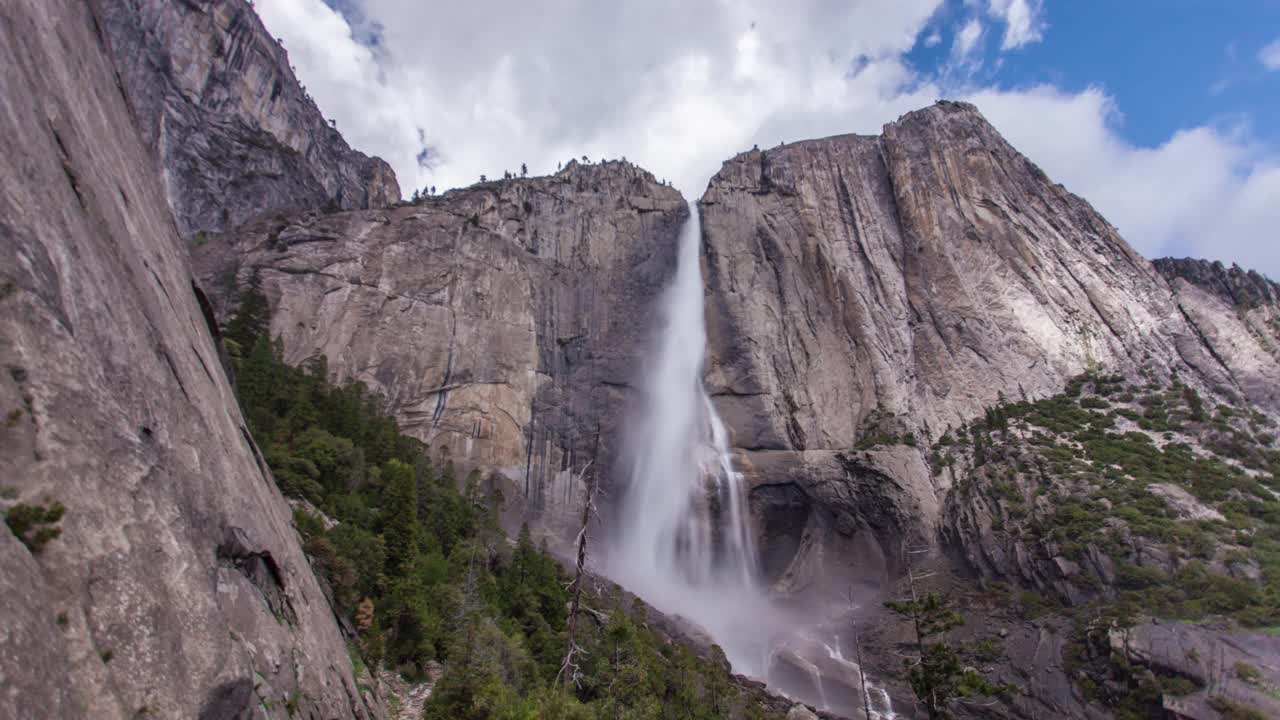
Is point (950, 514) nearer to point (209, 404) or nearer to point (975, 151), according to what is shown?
point (975, 151)

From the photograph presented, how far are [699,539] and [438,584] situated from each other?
25168 millimetres

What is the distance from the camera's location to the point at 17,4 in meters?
8.15

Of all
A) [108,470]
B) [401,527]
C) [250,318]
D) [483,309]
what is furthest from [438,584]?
[483,309]

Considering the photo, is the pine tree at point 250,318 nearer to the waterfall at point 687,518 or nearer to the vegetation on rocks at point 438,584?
the vegetation on rocks at point 438,584

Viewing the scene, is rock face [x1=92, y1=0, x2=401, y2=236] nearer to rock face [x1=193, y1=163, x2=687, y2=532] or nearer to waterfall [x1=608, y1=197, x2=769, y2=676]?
rock face [x1=193, y1=163, x2=687, y2=532]

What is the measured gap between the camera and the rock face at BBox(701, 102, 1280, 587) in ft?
153

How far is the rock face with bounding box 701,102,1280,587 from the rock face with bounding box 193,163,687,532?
8716mm

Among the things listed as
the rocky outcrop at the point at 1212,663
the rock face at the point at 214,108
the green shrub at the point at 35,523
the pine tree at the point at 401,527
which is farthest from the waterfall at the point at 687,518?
the green shrub at the point at 35,523

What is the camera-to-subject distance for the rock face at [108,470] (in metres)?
5.48

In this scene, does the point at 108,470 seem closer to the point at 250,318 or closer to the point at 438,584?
the point at 438,584

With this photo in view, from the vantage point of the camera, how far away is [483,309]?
52375 millimetres

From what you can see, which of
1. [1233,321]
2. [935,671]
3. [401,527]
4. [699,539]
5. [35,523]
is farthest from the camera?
[1233,321]

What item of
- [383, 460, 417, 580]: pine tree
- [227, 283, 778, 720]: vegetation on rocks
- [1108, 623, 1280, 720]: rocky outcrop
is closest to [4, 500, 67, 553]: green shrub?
[227, 283, 778, 720]: vegetation on rocks

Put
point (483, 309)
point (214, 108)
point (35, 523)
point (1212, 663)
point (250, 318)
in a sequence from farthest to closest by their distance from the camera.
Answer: point (214, 108), point (483, 309), point (250, 318), point (1212, 663), point (35, 523)
